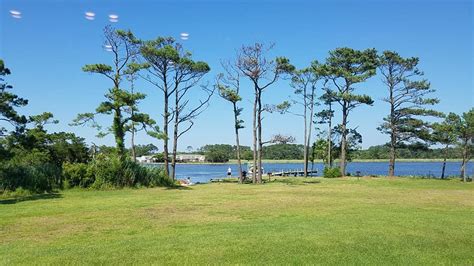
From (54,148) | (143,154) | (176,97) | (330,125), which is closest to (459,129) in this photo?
(330,125)

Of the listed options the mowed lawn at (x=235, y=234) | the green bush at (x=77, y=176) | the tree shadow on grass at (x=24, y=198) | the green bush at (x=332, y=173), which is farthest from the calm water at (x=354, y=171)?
the mowed lawn at (x=235, y=234)

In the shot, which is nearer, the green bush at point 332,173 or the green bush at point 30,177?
the green bush at point 30,177

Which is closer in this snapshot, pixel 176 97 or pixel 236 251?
pixel 236 251

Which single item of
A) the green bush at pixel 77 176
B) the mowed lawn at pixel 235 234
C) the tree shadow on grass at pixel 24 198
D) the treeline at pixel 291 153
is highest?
the treeline at pixel 291 153

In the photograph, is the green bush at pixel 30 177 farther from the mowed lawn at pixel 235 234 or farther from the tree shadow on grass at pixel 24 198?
the mowed lawn at pixel 235 234

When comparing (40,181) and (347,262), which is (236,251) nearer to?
(347,262)

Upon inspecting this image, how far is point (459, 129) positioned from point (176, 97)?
25281mm

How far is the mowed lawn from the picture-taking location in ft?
23.8

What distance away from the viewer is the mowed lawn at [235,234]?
7266 mm

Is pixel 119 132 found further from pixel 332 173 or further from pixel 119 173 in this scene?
pixel 332 173

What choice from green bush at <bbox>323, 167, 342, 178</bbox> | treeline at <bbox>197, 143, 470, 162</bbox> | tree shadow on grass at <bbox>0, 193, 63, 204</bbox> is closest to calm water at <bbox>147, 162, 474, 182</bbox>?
treeline at <bbox>197, 143, 470, 162</bbox>

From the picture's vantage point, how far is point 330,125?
45.8 m

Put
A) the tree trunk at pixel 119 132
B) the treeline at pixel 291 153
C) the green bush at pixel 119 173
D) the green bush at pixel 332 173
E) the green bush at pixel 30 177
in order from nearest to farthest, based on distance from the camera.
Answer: the green bush at pixel 30 177, the green bush at pixel 119 173, the tree trunk at pixel 119 132, the green bush at pixel 332 173, the treeline at pixel 291 153

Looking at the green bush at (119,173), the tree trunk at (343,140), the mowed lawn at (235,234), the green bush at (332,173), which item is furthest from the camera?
the tree trunk at (343,140)
